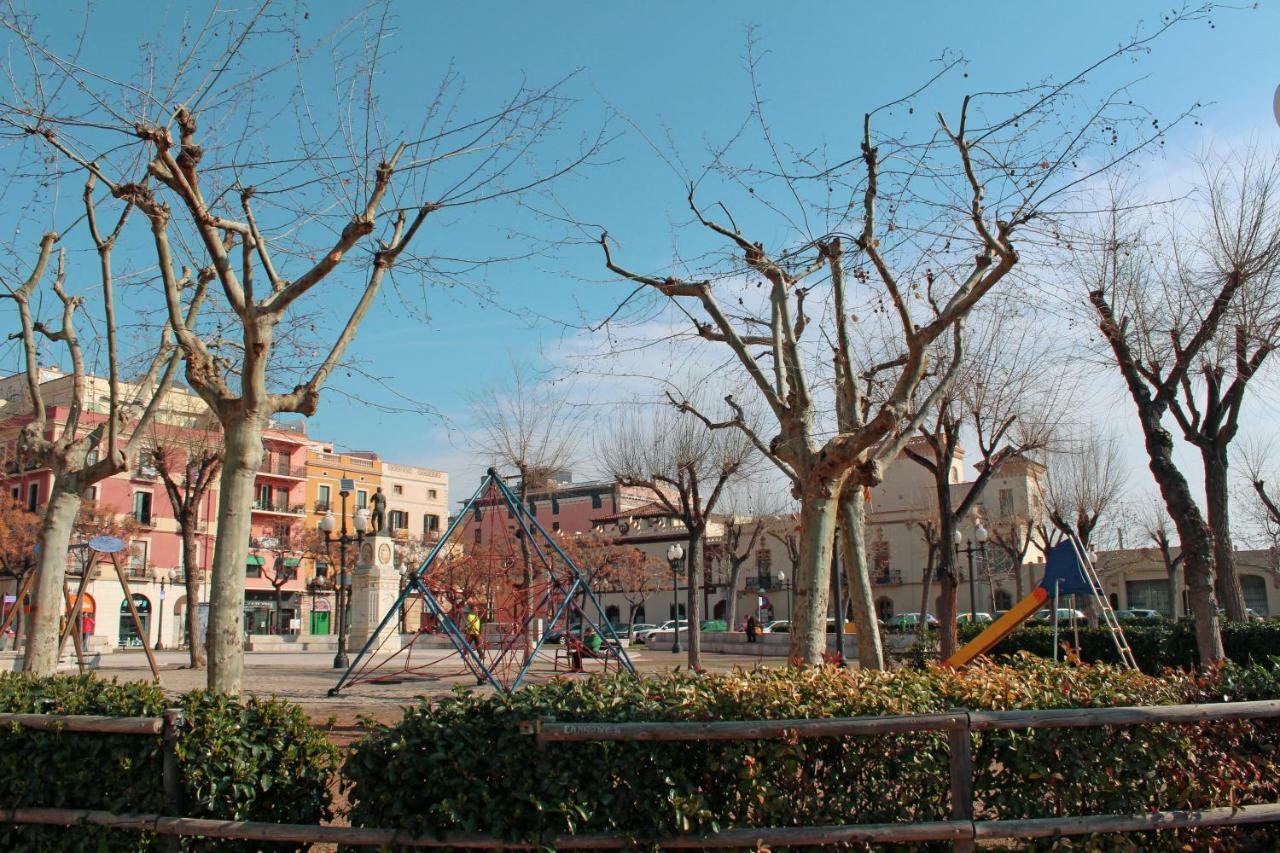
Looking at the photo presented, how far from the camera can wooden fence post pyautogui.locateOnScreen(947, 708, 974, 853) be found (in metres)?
4.84

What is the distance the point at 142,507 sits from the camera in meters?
47.2

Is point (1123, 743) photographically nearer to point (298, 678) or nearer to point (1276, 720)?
point (1276, 720)

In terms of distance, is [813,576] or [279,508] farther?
[279,508]

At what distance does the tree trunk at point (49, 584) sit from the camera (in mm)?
9812

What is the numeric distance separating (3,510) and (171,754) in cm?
3860

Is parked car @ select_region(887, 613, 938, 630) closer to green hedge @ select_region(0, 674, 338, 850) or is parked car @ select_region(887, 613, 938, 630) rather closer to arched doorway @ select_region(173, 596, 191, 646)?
green hedge @ select_region(0, 674, 338, 850)

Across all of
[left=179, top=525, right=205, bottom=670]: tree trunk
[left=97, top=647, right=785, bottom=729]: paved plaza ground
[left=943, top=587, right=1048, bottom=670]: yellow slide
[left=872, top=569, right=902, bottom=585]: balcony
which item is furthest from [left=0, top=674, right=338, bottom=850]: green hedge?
[left=872, top=569, right=902, bottom=585]: balcony

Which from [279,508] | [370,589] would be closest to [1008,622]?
[370,589]

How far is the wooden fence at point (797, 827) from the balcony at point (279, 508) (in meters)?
50.8

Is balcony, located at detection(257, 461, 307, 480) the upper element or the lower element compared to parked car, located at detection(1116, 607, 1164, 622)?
upper

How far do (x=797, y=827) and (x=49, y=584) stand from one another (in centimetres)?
821

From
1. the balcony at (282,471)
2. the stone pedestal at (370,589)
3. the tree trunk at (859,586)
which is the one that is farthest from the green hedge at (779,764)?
the balcony at (282,471)

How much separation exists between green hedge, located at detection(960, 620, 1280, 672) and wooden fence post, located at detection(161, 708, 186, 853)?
14.8 m

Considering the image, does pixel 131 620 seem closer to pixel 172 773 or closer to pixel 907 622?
pixel 907 622
